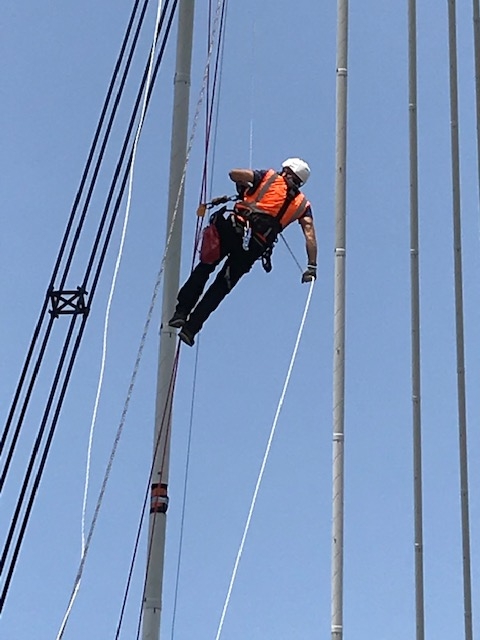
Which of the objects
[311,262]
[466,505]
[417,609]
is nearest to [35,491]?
[311,262]

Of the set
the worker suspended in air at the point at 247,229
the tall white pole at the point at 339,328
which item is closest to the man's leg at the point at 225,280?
the worker suspended in air at the point at 247,229

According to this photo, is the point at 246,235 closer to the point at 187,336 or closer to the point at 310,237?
the point at 310,237

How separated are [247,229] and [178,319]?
0.89m

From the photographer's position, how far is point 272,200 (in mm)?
11852

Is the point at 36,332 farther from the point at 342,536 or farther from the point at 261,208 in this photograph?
the point at 342,536

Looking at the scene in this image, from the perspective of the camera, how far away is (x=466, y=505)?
51.6ft

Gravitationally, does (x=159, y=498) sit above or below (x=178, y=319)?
below

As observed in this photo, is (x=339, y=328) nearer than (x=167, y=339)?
Yes

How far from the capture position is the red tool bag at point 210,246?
1177cm

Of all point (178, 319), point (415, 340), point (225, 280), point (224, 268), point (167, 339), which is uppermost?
point (415, 340)

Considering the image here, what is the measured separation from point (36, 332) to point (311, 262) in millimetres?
2368

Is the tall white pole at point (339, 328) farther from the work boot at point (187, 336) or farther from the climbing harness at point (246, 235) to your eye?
the work boot at point (187, 336)

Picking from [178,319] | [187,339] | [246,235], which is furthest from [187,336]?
[246,235]

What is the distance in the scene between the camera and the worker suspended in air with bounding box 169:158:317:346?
38.6 ft
